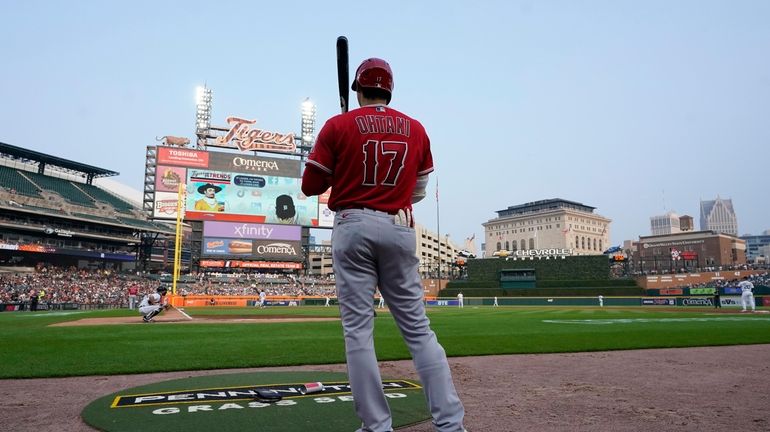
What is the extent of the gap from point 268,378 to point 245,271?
5621cm

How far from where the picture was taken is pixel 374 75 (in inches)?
115

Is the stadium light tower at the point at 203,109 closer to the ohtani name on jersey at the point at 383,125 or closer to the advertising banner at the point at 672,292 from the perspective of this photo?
the advertising banner at the point at 672,292

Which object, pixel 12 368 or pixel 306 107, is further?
pixel 306 107

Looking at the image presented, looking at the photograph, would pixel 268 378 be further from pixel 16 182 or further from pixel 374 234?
pixel 16 182

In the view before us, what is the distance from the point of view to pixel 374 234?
2.56m

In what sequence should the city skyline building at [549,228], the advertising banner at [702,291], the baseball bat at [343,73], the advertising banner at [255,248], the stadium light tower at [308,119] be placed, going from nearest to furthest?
the baseball bat at [343,73]
the advertising banner at [702,291]
the advertising banner at [255,248]
the stadium light tower at [308,119]
the city skyline building at [549,228]

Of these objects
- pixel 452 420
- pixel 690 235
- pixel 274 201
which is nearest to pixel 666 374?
pixel 452 420

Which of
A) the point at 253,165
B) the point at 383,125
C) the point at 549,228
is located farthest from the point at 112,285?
the point at 549,228

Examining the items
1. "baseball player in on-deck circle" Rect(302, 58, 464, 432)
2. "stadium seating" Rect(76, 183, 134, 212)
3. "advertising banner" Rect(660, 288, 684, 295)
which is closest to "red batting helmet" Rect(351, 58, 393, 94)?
"baseball player in on-deck circle" Rect(302, 58, 464, 432)

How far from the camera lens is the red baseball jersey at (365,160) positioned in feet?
8.80

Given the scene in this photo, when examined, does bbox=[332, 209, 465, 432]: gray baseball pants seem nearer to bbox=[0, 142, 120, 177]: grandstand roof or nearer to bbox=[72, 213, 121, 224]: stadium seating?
bbox=[72, 213, 121, 224]: stadium seating

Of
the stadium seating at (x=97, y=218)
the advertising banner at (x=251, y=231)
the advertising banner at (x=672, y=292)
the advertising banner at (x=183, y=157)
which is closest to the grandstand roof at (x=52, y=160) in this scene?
the stadium seating at (x=97, y=218)

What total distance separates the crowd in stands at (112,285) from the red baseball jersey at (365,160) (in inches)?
1387

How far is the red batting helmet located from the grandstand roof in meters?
63.6
